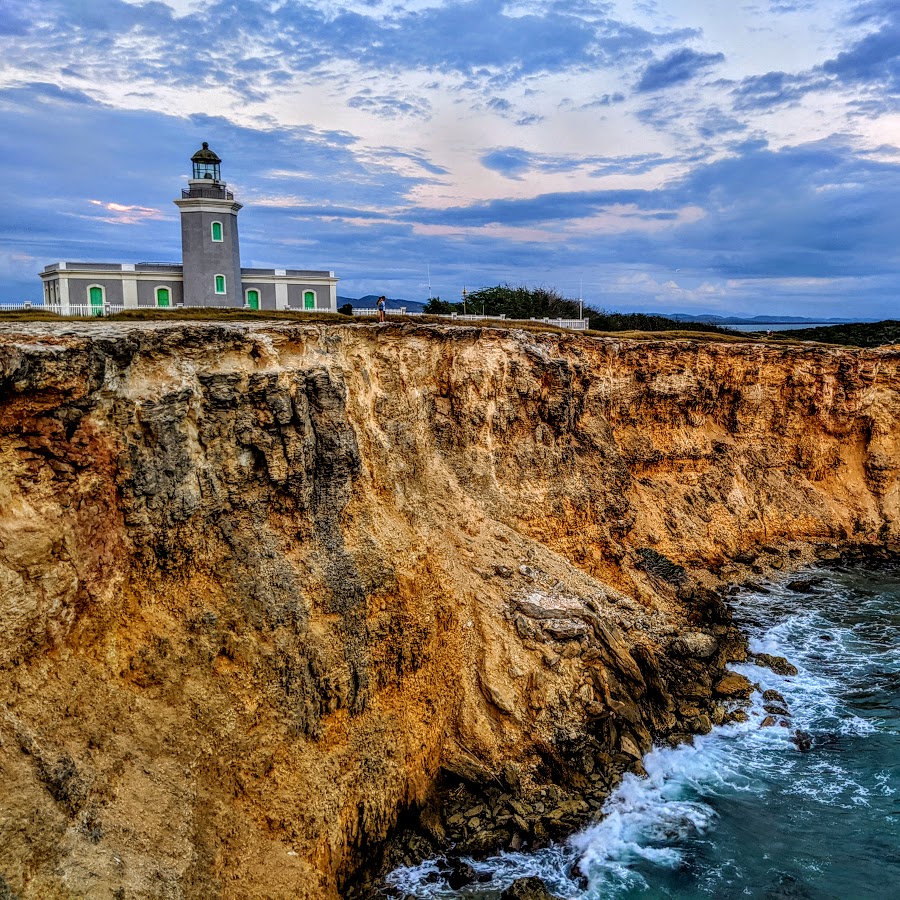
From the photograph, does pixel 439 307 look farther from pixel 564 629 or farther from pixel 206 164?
pixel 564 629

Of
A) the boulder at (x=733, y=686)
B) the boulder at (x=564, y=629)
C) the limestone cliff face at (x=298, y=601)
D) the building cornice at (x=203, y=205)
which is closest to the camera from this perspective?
the limestone cliff face at (x=298, y=601)

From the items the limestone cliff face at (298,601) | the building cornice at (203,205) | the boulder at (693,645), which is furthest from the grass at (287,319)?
the boulder at (693,645)

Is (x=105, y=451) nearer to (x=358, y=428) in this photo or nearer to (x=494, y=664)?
(x=358, y=428)

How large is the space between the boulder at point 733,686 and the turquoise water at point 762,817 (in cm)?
41

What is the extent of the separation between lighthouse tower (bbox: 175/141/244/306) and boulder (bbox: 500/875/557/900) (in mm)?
31161

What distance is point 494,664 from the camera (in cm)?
2109

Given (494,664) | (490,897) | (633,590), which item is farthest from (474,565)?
(490,897)

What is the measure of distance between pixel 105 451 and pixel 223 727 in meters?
6.48

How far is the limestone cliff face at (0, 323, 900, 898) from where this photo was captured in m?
14.3

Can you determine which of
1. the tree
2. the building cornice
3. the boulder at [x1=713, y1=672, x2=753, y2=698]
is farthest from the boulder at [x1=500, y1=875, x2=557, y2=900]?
the tree

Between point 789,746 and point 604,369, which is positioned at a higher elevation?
point 604,369

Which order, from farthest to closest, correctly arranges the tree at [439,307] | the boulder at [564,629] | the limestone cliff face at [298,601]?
1. the tree at [439,307]
2. the boulder at [564,629]
3. the limestone cliff face at [298,601]

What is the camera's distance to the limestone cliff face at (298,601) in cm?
1430

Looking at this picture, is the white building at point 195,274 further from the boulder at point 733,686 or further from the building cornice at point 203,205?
the boulder at point 733,686
